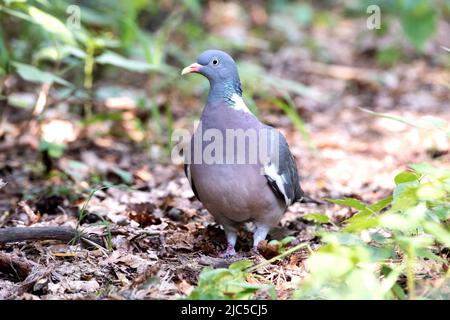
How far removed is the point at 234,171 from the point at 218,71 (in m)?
0.79

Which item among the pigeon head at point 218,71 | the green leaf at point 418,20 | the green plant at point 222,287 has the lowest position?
the green plant at point 222,287

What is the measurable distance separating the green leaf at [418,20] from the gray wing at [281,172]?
15.5ft

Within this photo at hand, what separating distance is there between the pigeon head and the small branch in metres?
1.36

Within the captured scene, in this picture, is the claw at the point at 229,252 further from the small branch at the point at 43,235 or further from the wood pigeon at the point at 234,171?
the small branch at the point at 43,235

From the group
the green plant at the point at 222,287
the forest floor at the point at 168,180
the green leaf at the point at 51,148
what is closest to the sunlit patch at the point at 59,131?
the forest floor at the point at 168,180

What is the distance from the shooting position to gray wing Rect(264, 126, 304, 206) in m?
4.77

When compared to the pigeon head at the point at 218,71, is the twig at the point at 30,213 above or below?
below

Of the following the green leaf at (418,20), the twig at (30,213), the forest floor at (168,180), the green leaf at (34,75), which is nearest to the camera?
the forest floor at (168,180)

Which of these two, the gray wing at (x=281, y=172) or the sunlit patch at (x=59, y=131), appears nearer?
the gray wing at (x=281, y=172)

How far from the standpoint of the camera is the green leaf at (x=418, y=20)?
9070 millimetres

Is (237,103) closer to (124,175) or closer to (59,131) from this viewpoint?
(124,175)

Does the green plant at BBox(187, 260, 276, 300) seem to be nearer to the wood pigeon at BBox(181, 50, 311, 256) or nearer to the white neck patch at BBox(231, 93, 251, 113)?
the wood pigeon at BBox(181, 50, 311, 256)

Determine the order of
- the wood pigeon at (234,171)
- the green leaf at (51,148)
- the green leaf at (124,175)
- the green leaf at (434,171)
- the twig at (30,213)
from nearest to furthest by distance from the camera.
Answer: the green leaf at (434,171), the wood pigeon at (234,171), the twig at (30,213), the green leaf at (51,148), the green leaf at (124,175)
